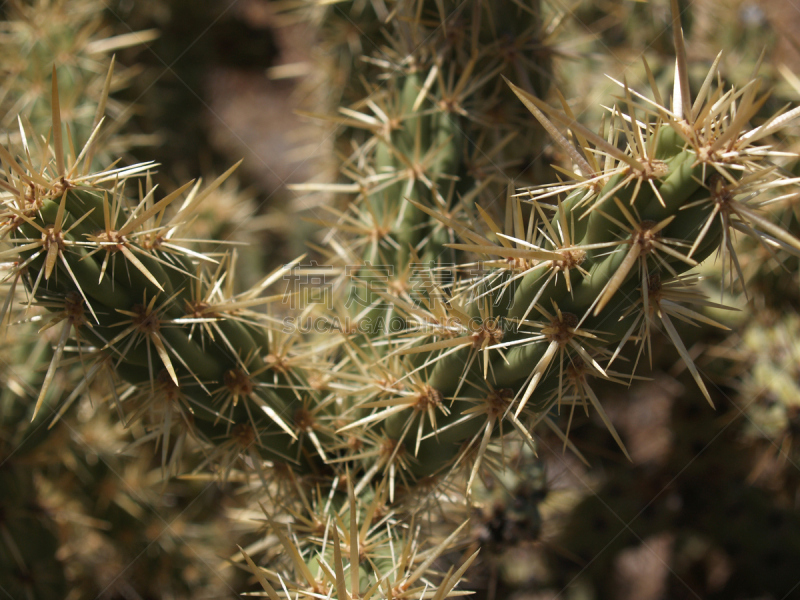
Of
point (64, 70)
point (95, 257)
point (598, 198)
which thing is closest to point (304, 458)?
point (95, 257)

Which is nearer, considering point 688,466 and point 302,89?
point 688,466

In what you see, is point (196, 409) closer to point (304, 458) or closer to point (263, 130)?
point (304, 458)

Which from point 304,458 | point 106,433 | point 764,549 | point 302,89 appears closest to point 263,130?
point 302,89

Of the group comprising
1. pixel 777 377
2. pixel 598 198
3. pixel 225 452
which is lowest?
pixel 777 377

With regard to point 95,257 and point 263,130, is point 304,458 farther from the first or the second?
point 263,130

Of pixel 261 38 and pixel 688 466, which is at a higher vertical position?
Answer: pixel 261 38

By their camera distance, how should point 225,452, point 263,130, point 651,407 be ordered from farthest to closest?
point 263,130, point 651,407, point 225,452

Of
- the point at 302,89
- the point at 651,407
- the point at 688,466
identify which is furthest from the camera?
the point at 651,407
